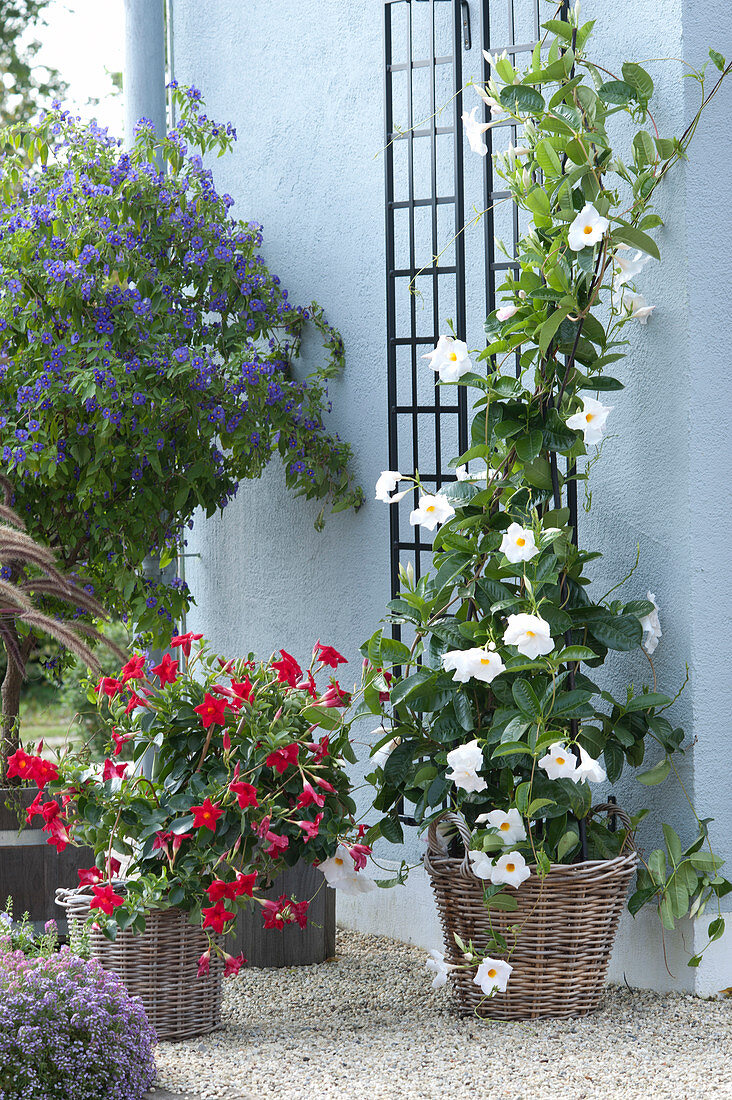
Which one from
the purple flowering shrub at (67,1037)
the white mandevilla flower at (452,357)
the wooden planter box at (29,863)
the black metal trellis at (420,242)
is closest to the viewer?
the purple flowering shrub at (67,1037)

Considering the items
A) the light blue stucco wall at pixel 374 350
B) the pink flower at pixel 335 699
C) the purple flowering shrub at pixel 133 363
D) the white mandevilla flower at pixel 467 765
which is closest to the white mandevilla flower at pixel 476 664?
the white mandevilla flower at pixel 467 765

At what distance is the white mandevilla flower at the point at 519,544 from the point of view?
101 inches

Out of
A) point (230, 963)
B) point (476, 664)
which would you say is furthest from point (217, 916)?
point (476, 664)

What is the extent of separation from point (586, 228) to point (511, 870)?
139 centimetres

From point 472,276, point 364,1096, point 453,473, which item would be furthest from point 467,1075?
point 472,276

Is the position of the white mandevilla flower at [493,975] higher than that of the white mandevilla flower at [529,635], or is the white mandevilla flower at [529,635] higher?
the white mandevilla flower at [529,635]

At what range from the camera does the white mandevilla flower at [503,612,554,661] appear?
248cm

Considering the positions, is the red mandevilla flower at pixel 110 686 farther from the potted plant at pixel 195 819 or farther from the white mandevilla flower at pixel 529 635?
the white mandevilla flower at pixel 529 635

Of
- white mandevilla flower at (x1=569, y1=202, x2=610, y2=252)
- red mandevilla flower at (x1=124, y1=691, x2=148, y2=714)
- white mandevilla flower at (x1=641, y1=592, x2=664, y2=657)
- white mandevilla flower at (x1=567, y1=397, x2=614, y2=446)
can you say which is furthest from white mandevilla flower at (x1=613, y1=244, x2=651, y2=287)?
red mandevilla flower at (x1=124, y1=691, x2=148, y2=714)

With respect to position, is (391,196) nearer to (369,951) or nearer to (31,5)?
(369,951)

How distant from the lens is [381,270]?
374 centimetres

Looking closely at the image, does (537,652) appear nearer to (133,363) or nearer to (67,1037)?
(67,1037)

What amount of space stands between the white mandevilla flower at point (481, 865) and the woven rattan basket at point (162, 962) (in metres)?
0.59

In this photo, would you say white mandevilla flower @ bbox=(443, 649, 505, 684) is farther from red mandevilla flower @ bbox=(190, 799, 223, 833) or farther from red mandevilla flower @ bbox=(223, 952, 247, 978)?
red mandevilla flower @ bbox=(223, 952, 247, 978)
